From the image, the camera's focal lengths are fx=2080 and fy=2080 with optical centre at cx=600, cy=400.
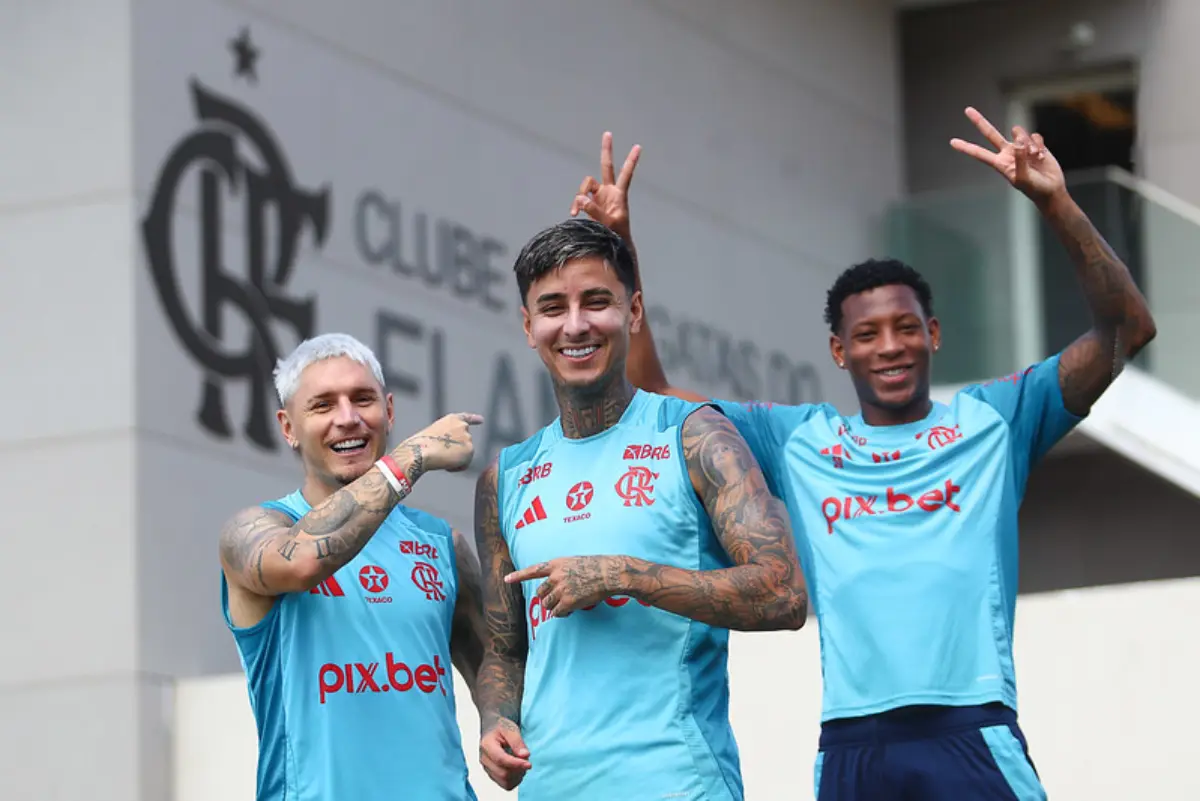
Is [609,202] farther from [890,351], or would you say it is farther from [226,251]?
[226,251]

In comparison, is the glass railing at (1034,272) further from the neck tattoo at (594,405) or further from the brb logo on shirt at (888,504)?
the neck tattoo at (594,405)

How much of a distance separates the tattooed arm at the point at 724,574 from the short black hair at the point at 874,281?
1.08 metres

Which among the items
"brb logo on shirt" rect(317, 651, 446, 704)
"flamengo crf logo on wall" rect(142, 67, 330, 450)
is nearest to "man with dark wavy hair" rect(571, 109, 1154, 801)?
"brb logo on shirt" rect(317, 651, 446, 704)

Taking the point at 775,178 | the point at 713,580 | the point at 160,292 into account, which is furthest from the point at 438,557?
the point at 775,178

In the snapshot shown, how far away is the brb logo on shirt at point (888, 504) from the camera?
16.3 ft

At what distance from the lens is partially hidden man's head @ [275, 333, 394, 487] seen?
4.78m

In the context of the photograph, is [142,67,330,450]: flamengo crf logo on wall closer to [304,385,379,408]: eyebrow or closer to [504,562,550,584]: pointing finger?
[304,385,379,408]: eyebrow

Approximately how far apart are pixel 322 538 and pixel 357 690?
382mm

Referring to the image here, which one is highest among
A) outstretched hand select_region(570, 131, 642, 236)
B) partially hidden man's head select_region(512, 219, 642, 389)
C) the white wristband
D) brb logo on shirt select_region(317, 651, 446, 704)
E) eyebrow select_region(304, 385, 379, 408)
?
outstretched hand select_region(570, 131, 642, 236)

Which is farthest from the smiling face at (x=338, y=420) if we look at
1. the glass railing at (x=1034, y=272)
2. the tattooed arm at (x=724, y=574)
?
the glass railing at (x=1034, y=272)

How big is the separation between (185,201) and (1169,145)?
27.2ft

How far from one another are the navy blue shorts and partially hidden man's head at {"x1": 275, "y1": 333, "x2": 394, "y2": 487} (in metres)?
1.31

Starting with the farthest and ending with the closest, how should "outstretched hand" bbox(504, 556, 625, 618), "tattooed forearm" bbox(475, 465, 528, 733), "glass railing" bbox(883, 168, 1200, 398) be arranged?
"glass railing" bbox(883, 168, 1200, 398) → "tattooed forearm" bbox(475, 465, 528, 733) → "outstretched hand" bbox(504, 556, 625, 618)

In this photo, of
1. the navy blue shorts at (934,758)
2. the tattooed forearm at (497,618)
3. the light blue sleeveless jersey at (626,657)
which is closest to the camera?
the light blue sleeveless jersey at (626,657)
